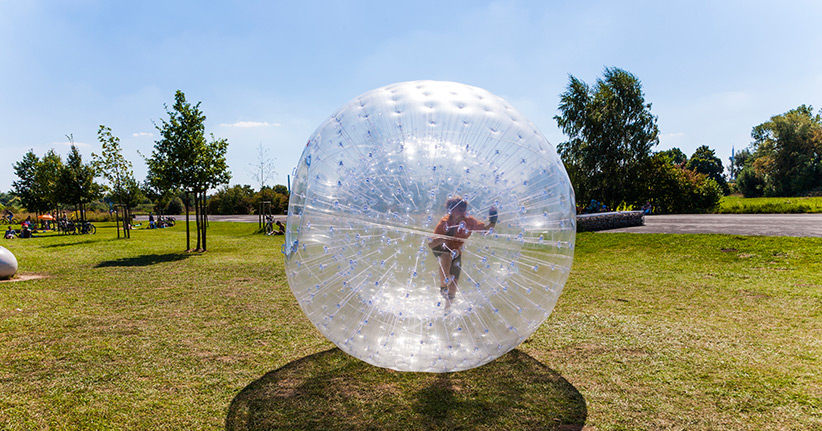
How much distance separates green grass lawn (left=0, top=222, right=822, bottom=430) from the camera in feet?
11.7

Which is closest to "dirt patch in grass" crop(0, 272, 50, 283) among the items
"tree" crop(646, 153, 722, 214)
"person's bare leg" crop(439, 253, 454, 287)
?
"person's bare leg" crop(439, 253, 454, 287)

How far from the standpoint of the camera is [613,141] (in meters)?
30.0

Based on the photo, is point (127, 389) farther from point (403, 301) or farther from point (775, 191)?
point (775, 191)

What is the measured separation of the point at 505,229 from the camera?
367 centimetres

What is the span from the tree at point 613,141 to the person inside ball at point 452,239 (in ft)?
94.4

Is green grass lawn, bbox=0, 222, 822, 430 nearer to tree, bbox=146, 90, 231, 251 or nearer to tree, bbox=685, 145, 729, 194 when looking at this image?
tree, bbox=146, 90, 231, 251

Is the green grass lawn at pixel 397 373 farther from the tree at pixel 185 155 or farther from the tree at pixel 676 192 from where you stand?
the tree at pixel 676 192

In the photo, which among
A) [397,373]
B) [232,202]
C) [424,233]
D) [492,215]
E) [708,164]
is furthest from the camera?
[708,164]

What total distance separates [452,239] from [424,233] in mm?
229

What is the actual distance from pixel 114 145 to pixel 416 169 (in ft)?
74.1

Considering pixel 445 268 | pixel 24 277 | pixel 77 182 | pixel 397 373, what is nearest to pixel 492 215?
pixel 445 268

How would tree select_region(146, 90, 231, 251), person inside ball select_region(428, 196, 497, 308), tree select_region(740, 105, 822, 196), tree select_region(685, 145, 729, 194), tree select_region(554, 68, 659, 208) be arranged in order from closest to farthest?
person inside ball select_region(428, 196, 497, 308), tree select_region(146, 90, 231, 251), tree select_region(554, 68, 659, 208), tree select_region(740, 105, 822, 196), tree select_region(685, 145, 729, 194)

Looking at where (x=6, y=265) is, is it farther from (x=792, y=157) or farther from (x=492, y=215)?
(x=792, y=157)

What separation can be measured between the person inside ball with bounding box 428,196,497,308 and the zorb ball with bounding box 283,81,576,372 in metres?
0.02
